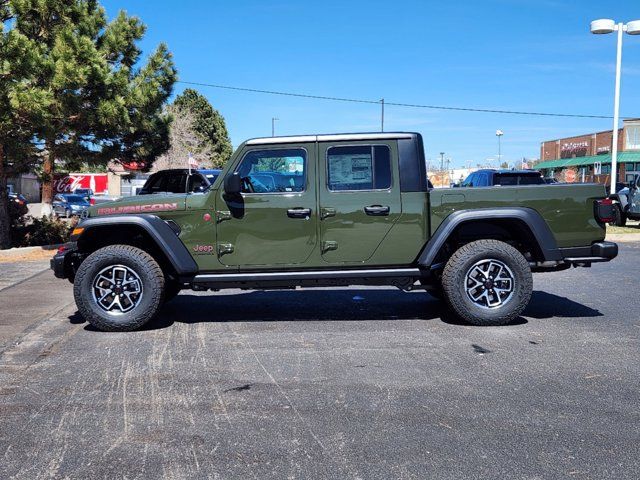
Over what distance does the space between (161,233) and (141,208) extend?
1.21 ft

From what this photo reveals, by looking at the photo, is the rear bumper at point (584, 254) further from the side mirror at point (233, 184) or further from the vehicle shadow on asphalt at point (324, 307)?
the side mirror at point (233, 184)

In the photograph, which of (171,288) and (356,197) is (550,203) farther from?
(171,288)

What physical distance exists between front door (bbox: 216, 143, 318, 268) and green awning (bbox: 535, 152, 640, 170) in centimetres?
4722

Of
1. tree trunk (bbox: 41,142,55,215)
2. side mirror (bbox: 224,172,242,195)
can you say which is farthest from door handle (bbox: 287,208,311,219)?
tree trunk (bbox: 41,142,55,215)

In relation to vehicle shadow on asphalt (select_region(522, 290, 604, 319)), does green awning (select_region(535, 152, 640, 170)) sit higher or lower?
higher

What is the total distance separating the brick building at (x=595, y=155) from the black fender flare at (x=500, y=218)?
3985 cm

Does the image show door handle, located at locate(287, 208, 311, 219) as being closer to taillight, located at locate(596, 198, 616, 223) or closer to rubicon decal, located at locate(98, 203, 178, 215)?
rubicon decal, located at locate(98, 203, 178, 215)

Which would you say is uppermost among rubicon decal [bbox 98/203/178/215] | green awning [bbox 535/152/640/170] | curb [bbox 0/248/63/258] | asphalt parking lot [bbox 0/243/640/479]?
green awning [bbox 535/152/640/170]

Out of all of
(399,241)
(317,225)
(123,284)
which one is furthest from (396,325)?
(123,284)

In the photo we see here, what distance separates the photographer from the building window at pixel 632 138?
4975cm

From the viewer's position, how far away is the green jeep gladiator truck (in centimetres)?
611

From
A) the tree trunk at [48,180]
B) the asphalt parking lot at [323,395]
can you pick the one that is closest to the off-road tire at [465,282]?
the asphalt parking lot at [323,395]

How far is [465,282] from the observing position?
6184 mm

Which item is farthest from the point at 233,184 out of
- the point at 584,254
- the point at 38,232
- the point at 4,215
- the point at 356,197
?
the point at 38,232
